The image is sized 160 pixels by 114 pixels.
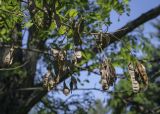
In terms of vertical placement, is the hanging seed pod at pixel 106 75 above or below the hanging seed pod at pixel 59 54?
below

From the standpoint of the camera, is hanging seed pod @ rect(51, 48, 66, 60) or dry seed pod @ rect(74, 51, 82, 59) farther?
hanging seed pod @ rect(51, 48, 66, 60)

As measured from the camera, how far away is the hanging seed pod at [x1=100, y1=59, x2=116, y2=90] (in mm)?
3821

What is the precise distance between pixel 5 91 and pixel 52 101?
196 cm

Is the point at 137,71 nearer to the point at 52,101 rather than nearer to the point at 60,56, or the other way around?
the point at 60,56

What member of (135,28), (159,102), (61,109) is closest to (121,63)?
(135,28)

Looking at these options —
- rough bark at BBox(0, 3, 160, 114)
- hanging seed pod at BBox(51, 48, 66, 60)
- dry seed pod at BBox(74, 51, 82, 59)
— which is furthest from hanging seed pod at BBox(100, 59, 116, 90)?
rough bark at BBox(0, 3, 160, 114)

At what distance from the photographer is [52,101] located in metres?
12.5

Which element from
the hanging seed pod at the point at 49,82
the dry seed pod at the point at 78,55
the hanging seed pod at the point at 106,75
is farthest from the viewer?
the hanging seed pod at the point at 49,82

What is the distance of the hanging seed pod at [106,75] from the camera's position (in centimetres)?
382

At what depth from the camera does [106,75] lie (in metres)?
3.85

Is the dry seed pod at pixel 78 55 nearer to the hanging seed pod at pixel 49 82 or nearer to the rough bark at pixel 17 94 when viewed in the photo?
the hanging seed pod at pixel 49 82

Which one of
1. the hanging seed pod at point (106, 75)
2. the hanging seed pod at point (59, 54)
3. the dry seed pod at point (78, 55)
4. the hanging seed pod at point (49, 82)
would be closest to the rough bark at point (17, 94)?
the hanging seed pod at point (49, 82)

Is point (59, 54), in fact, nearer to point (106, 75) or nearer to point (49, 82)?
point (49, 82)

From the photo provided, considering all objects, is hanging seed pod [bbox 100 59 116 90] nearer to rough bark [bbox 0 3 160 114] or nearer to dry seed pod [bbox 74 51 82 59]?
dry seed pod [bbox 74 51 82 59]
